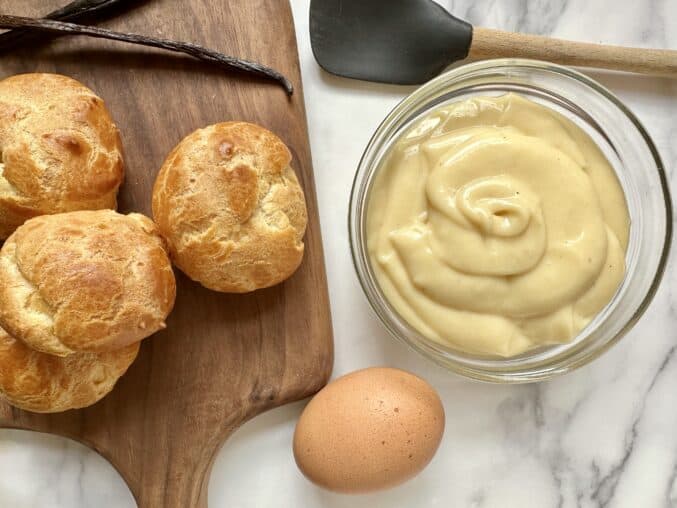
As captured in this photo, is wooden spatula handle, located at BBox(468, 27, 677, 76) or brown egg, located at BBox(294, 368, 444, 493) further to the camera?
wooden spatula handle, located at BBox(468, 27, 677, 76)

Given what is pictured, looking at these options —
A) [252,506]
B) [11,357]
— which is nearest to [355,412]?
[252,506]

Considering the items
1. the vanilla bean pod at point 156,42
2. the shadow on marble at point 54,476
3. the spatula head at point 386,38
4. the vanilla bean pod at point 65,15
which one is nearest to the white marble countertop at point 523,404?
the spatula head at point 386,38

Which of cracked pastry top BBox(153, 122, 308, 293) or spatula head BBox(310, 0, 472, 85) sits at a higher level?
spatula head BBox(310, 0, 472, 85)

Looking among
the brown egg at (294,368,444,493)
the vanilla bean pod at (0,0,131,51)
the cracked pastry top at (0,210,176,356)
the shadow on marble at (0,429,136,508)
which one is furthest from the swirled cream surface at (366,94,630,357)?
the shadow on marble at (0,429,136,508)

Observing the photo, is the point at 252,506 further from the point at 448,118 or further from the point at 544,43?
the point at 544,43

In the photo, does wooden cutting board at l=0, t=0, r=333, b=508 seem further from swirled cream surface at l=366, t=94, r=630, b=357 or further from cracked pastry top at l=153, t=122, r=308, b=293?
swirled cream surface at l=366, t=94, r=630, b=357

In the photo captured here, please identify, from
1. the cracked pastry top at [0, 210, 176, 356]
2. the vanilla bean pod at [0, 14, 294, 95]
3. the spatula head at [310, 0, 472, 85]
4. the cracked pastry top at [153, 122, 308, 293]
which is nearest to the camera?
the cracked pastry top at [0, 210, 176, 356]

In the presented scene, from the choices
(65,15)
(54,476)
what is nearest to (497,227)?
(65,15)

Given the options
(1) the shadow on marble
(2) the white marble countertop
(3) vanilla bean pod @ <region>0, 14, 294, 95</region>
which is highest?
(3) vanilla bean pod @ <region>0, 14, 294, 95</region>
